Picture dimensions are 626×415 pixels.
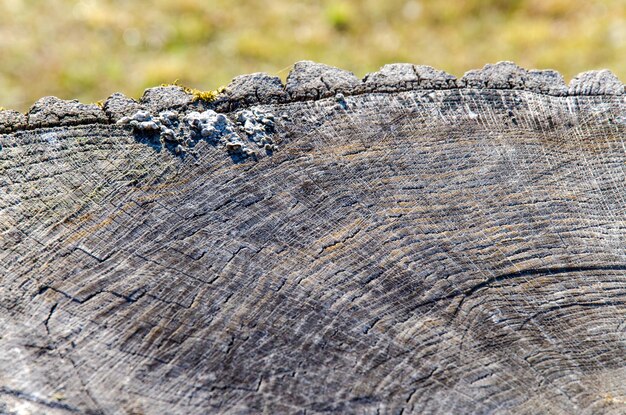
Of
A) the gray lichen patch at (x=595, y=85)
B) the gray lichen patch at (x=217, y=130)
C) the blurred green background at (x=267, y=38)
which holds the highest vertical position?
the blurred green background at (x=267, y=38)

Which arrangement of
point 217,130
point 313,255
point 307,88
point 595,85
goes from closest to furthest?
1. point 313,255
2. point 217,130
3. point 307,88
4. point 595,85

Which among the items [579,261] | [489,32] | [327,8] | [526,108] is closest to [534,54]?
[489,32]

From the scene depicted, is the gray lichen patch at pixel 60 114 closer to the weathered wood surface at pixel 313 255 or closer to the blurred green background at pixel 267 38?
the weathered wood surface at pixel 313 255

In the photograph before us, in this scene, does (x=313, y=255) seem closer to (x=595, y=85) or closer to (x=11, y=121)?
(x=11, y=121)

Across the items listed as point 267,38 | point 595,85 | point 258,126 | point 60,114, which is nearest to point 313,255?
point 258,126

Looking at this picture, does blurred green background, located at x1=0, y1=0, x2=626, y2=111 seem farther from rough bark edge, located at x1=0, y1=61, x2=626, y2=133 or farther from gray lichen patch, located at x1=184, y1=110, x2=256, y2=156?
gray lichen patch, located at x1=184, y1=110, x2=256, y2=156

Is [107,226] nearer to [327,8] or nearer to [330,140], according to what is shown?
[330,140]

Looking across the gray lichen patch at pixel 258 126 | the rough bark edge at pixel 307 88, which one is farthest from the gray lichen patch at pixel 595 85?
the gray lichen patch at pixel 258 126
